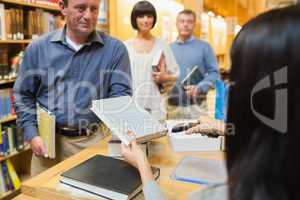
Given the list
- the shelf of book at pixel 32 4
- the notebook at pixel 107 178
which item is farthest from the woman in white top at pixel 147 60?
the notebook at pixel 107 178

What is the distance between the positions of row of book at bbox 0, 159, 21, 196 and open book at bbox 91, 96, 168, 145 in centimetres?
182

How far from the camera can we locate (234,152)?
2.02ft

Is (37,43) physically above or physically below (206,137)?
above

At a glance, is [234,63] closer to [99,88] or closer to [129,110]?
[129,110]

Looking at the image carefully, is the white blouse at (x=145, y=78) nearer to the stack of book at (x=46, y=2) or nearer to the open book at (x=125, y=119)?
the stack of book at (x=46, y=2)

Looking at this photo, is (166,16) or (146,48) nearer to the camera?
(146,48)

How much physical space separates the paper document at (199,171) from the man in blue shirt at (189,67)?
149 centimetres

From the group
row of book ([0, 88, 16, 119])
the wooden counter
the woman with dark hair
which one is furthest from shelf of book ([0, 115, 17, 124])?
the woman with dark hair

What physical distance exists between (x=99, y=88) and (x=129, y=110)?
1.57 ft

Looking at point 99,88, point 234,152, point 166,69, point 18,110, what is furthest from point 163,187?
point 166,69

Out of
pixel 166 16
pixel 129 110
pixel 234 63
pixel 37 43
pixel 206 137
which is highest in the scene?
pixel 166 16

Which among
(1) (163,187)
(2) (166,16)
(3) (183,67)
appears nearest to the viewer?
(1) (163,187)

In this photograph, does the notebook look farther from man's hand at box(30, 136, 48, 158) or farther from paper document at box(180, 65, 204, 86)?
paper document at box(180, 65, 204, 86)

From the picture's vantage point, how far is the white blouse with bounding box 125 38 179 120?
2293mm
